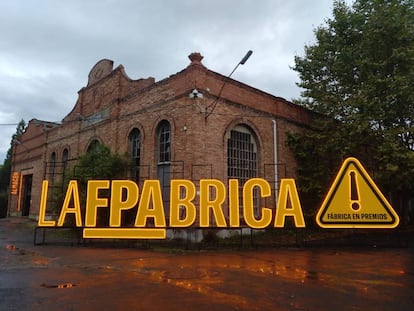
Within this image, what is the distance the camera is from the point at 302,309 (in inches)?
210

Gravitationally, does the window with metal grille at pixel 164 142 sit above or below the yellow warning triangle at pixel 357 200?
above

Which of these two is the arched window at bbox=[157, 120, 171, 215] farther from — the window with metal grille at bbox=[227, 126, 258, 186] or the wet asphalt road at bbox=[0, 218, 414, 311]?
the wet asphalt road at bbox=[0, 218, 414, 311]

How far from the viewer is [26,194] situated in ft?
101

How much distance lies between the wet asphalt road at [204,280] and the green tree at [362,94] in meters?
6.30

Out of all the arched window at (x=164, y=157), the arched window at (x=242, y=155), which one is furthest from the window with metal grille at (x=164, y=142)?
the arched window at (x=242, y=155)

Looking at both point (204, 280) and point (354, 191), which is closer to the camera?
point (204, 280)

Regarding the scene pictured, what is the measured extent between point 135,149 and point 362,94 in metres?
11.7

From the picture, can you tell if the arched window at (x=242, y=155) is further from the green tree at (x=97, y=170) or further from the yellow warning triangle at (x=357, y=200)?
the yellow warning triangle at (x=357, y=200)

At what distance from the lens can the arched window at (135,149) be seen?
58.0 feet

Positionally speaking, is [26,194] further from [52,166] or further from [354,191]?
[354,191]

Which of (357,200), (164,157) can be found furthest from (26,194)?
(357,200)

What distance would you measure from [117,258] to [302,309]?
264 inches

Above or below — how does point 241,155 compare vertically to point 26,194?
above

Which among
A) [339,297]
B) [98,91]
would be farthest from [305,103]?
Answer: [339,297]
